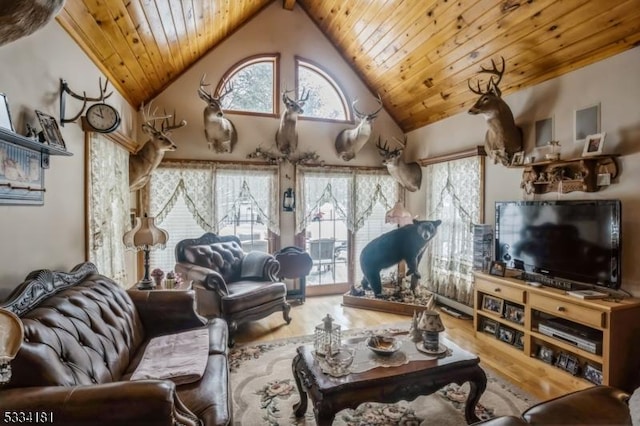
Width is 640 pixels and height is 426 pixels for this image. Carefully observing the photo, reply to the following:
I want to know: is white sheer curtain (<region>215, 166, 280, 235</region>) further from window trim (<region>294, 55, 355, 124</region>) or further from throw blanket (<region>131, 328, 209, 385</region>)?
throw blanket (<region>131, 328, 209, 385</region>)

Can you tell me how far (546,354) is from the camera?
2941 millimetres

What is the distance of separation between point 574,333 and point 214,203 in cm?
423

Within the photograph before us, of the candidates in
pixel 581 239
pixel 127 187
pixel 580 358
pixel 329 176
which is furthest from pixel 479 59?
pixel 127 187

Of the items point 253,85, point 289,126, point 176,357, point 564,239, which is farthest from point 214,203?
point 564,239

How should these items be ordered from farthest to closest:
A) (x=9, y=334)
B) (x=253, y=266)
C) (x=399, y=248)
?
(x=399, y=248) < (x=253, y=266) < (x=9, y=334)

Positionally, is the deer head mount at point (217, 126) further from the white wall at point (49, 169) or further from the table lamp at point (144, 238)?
the table lamp at point (144, 238)

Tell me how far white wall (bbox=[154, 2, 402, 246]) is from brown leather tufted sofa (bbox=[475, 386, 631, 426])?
164 inches

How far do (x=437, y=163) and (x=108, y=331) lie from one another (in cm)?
440

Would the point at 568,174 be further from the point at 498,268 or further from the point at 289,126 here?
the point at 289,126

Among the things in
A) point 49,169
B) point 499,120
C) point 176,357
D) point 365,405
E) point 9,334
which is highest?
point 499,120

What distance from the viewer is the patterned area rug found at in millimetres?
2221

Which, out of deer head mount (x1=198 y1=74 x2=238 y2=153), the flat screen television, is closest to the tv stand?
the flat screen television

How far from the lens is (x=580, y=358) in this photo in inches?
108

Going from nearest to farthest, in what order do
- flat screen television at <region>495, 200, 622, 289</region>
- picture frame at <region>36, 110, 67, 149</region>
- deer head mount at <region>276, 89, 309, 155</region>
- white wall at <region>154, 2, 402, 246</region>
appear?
picture frame at <region>36, 110, 67, 149</region>
flat screen television at <region>495, 200, 622, 289</region>
deer head mount at <region>276, 89, 309, 155</region>
white wall at <region>154, 2, 402, 246</region>
